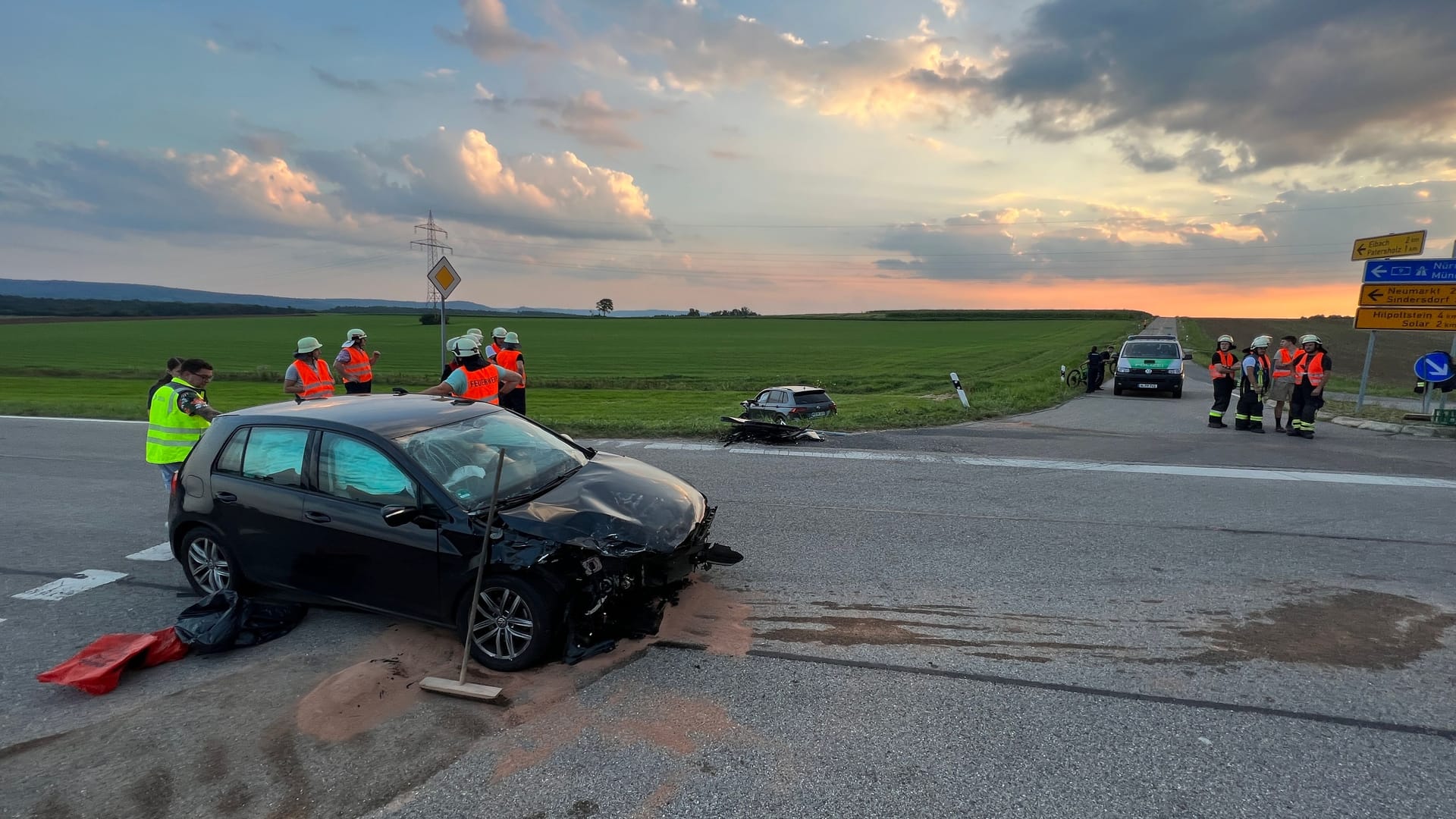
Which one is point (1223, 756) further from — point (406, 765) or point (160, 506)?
point (160, 506)

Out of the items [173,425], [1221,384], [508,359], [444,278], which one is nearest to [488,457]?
[173,425]

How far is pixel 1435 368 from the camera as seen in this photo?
41.4 ft

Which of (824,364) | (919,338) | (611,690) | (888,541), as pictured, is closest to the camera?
(611,690)

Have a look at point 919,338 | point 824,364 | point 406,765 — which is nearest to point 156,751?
point 406,765

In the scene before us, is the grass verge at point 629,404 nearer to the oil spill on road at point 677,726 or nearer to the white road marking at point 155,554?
the white road marking at point 155,554

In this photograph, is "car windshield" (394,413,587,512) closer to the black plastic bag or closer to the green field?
the black plastic bag

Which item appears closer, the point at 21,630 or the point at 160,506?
the point at 21,630

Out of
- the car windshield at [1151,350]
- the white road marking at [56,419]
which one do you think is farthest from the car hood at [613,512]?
the car windshield at [1151,350]

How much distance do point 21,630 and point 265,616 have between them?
1656 mm

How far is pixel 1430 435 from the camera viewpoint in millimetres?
11484

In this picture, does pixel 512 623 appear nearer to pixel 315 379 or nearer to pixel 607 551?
pixel 607 551

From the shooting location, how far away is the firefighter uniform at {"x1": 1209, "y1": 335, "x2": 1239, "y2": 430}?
504 inches

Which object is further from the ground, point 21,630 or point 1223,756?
point 1223,756

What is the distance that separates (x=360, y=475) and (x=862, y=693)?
3174 mm
